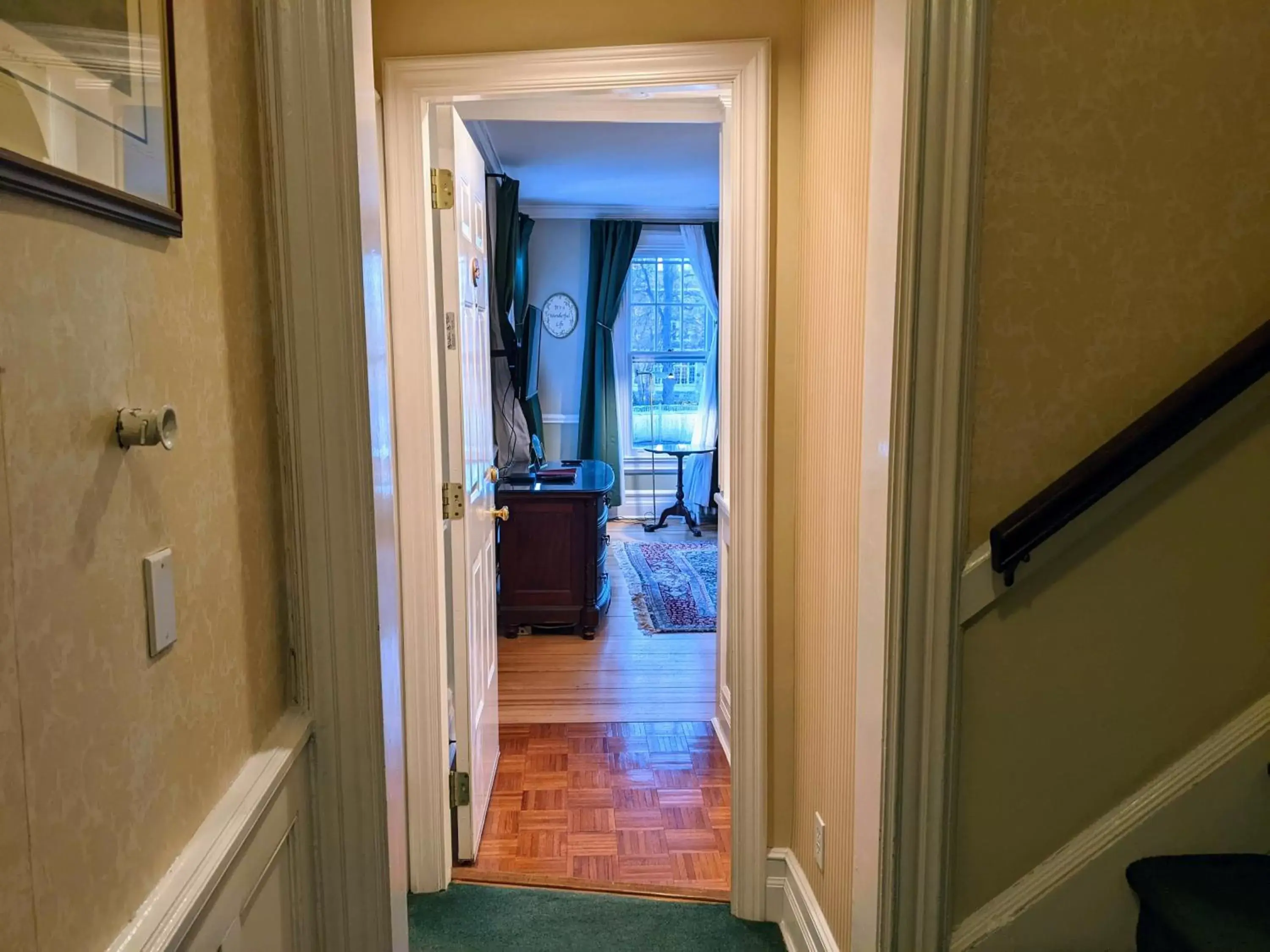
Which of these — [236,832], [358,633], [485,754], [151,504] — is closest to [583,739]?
[485,754]

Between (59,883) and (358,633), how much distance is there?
567 mm

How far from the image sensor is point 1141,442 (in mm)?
1245

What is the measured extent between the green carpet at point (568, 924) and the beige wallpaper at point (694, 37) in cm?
110

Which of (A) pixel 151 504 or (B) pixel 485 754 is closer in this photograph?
(A) pixel 151 504

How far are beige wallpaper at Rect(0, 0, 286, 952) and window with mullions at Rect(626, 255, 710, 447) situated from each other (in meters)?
6.08

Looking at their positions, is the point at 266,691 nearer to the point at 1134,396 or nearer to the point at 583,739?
the point at 1134,396

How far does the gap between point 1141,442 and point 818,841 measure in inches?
43.4

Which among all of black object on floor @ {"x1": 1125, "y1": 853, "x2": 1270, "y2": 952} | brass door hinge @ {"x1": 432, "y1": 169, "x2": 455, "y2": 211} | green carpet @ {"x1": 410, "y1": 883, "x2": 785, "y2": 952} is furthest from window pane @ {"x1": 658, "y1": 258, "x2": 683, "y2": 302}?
black object on floor @ {"x1": 1125, "y1": 853, "x2": 1270, "y2": 952}

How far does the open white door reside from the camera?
2.21 metres

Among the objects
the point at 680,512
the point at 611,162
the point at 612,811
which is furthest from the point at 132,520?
the point at 680,512

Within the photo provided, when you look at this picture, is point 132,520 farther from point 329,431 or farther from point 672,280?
point 672,280

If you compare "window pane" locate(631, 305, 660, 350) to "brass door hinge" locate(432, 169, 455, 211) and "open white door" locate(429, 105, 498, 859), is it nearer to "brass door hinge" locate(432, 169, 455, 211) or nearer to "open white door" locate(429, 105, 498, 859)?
"open white door" locate(429, 105, 498, 859)

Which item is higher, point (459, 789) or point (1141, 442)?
point (1141, 442)

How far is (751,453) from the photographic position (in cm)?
202
